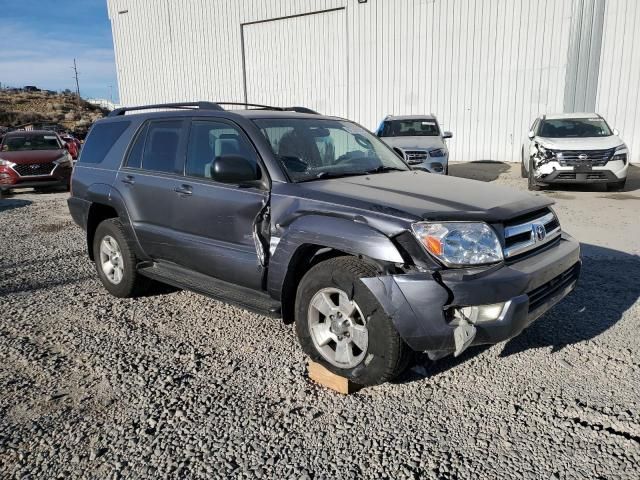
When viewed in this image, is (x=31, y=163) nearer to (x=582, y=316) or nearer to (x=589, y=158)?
(x=582, y=316)

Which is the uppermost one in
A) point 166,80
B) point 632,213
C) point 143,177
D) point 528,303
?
point 166,80

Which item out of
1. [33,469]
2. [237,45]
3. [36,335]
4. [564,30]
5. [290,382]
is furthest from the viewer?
[237,45]

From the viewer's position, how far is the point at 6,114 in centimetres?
5188

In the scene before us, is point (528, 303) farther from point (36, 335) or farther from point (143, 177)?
point (36, 335)

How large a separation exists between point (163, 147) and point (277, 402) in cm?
251

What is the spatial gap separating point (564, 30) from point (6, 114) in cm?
5478

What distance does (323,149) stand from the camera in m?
3.99

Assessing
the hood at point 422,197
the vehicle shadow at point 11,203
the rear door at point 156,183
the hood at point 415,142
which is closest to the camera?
the hood at point 422,197

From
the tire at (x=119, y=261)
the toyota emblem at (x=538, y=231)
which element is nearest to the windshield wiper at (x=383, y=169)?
the toyota emblem at (x=538, y=231)

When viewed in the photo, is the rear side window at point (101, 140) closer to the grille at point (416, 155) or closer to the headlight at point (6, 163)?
the grille at point (416, 155)

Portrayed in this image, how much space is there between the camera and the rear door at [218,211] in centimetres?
353

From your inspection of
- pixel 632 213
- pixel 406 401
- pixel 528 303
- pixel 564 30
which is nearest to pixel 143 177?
pixel 406 401

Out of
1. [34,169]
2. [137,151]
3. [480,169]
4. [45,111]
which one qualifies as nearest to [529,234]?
[137,151]

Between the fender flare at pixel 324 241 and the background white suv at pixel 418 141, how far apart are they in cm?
636
